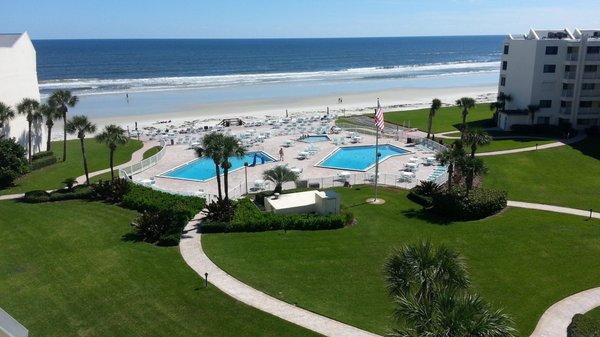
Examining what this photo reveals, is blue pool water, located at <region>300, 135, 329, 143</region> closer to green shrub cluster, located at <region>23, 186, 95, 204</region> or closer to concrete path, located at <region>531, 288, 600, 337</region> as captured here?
green shrub cluster, located at <region>23, 186, 95, 204</region>

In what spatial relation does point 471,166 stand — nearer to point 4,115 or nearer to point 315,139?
point 315,139

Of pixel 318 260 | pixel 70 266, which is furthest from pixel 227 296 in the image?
pixel 70 266

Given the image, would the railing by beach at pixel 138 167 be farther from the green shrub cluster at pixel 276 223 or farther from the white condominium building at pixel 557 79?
the white condominium building at pixel 557 79

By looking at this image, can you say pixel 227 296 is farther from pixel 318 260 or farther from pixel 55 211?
pixel 55 211

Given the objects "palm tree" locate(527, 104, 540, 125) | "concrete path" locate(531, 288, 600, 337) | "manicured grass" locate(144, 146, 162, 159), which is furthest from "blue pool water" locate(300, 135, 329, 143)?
"concrete path" locate(531, 288, 600, 337)

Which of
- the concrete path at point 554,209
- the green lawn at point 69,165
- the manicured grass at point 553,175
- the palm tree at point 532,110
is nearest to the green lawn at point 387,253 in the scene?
the concrete path at point 554,209

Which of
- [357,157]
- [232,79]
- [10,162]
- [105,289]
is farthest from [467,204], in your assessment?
[232,79]
